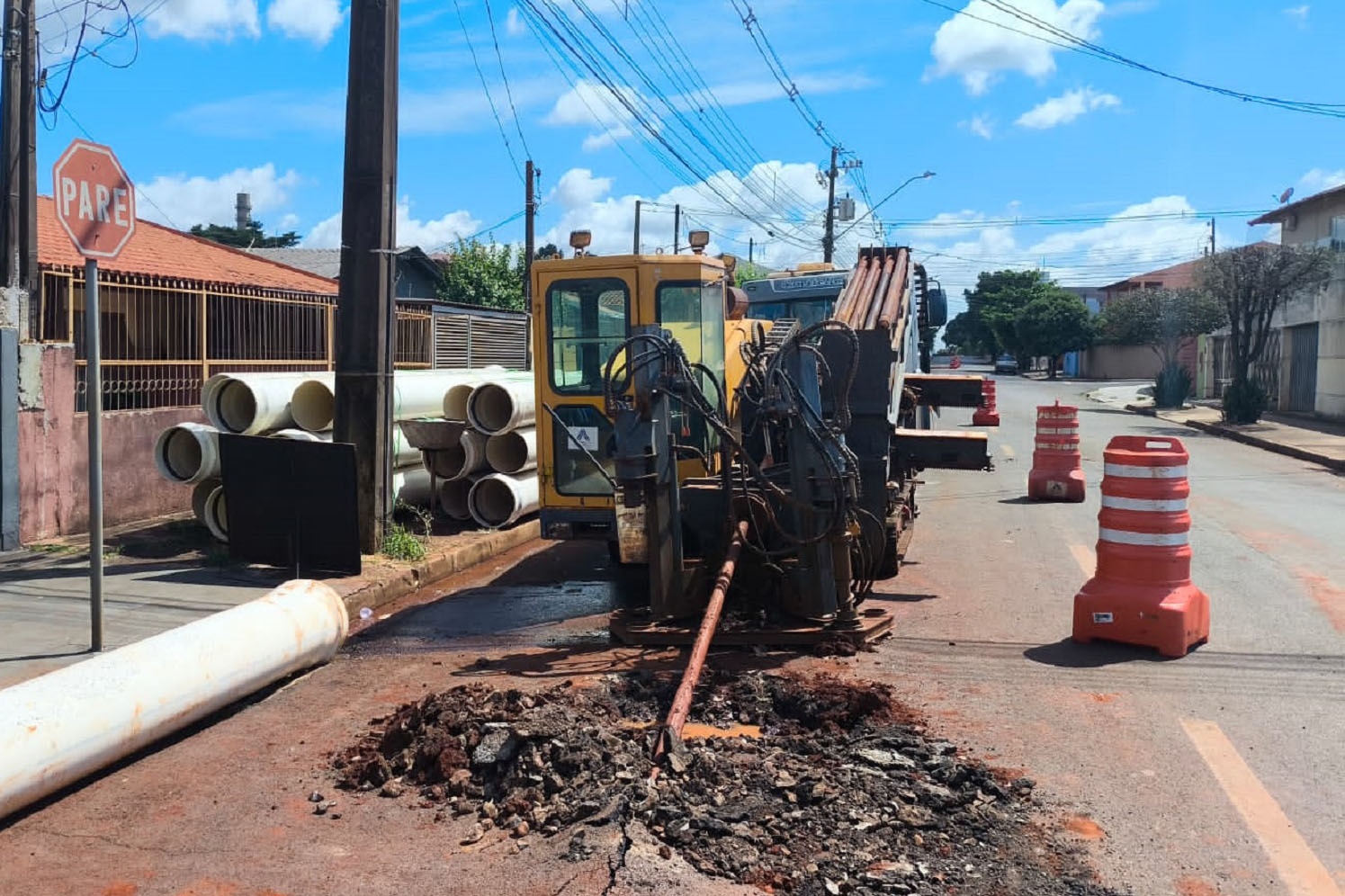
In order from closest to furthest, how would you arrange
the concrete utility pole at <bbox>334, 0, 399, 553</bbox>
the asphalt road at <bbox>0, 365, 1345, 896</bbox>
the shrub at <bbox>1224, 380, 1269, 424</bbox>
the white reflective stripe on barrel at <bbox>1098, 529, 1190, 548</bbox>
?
1. the asphalt road at <bbox>0, 365, 1345, 896</bbox>
2. the white reflective stripe on barrel at <bbox>1098, 529, 1190, 548</bbox>
3. the concrete utility pole at <bbox>334, 0, 399, 553</bbox>
4. the shrub at <bbox>1224, 380, 1269, 424</bbox>

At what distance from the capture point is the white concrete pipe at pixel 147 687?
16.3ft

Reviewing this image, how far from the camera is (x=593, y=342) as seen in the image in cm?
986

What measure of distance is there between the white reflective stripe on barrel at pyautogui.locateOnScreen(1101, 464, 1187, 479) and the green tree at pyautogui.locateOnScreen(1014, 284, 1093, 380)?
233ft

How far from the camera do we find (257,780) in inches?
212

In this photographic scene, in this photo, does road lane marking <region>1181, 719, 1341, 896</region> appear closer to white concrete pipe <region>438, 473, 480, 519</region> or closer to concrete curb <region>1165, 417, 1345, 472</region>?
white concrete pipe <region>438, 473, 480, 519</region>

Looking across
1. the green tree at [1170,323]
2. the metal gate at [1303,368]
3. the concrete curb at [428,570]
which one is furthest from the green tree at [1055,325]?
the concrete curb at [428,570]

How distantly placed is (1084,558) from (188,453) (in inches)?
341

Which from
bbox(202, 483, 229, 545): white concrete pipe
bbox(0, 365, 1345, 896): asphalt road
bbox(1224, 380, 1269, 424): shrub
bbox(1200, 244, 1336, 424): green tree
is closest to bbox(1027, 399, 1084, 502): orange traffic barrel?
bbox(0, 365, 1345, 896): asphalt road

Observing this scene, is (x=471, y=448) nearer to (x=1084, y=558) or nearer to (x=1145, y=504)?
(x=1084, y=558)

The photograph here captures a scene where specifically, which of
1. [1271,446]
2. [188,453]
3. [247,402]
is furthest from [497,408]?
[1271,446]

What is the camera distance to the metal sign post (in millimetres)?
6562

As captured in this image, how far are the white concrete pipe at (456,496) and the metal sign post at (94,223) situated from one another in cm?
547

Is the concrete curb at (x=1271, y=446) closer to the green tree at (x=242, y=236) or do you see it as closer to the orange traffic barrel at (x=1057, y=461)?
the orange traffic barrel at (x=1057, y=461)

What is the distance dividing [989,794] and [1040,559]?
20.8ft
